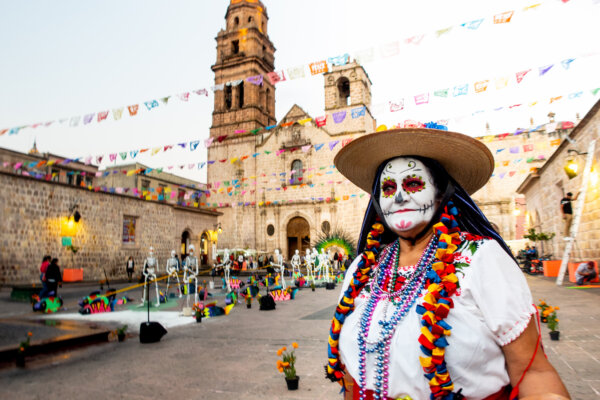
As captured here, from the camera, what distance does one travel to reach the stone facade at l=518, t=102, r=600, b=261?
9.84 metres

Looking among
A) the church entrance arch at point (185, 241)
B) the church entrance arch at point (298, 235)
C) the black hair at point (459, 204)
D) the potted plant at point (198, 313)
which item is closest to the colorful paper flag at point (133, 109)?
the potted plant at point (198, 313)

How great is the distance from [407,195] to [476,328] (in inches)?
26.1

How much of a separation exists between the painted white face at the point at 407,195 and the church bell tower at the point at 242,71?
100ft

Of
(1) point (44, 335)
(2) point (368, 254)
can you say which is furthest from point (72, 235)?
(2) point (368, 254)

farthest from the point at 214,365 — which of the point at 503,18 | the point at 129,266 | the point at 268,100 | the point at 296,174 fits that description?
the point at 268,100

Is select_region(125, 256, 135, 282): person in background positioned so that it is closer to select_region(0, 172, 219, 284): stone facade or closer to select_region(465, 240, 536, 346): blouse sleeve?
select_region(0, 172, 219, 284): stone facade

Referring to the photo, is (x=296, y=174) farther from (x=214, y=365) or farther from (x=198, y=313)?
(x=214, y=365)

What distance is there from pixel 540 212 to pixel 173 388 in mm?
19677

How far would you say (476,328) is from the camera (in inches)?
56.6

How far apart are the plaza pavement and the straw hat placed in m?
2.26

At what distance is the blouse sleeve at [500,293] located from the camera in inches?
54.5

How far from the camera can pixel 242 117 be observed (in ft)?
106

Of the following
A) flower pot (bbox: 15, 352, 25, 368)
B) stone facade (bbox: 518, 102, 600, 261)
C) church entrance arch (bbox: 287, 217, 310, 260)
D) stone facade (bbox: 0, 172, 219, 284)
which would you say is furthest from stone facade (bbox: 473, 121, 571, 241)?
flower pot (bbox: 15, 352, 25, 368)

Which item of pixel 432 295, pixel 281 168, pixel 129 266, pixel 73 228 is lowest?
pixel 129 266
